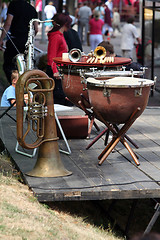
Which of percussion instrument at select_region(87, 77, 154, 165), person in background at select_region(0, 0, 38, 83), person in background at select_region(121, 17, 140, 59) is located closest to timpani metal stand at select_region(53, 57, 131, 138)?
percussion instrument at select_region(87, 77, 154, 165)

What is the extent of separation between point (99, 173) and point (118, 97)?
2.75ft

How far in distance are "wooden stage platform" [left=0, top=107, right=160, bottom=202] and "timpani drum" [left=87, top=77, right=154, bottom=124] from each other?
1.91 ft

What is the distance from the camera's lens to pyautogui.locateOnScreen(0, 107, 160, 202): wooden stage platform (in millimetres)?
5352

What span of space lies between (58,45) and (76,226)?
4.11 m

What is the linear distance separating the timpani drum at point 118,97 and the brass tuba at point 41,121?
592 millimetres

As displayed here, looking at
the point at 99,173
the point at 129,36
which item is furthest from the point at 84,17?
the point at 99,173

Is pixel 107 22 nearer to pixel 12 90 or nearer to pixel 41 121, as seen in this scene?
pixel 12 90

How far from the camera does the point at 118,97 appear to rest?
5.90 metres

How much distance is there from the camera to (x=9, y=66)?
34.0 ft

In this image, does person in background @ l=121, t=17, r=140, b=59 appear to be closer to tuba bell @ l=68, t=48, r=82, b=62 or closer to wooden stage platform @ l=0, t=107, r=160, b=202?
wooden stage platform @ l=0, t=107, r=160, b=202

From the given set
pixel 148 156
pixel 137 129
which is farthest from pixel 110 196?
pixel 137 129

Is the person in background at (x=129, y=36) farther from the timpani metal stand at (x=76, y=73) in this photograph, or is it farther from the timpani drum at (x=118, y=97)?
the timpani drum at (x=118, y=97)

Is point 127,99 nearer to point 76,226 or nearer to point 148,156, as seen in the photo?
point 148,156

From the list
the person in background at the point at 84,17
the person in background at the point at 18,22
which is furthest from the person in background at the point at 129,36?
the person in background at the point at 84,17
